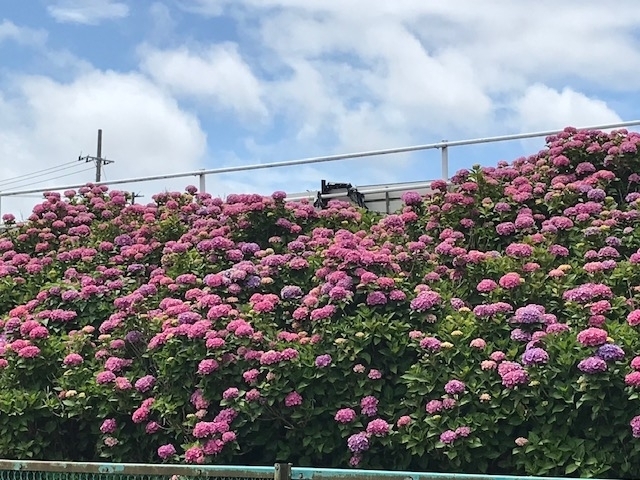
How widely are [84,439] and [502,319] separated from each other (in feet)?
10.6

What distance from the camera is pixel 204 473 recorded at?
3.50 metres

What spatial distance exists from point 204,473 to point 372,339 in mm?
1908

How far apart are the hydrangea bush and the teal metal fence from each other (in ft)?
3.91

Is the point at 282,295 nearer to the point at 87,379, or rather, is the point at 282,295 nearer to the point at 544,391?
the point at 87,379

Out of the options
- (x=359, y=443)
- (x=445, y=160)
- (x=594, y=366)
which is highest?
(x=445, y=160)

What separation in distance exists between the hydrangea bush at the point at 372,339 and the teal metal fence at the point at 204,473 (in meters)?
1.19

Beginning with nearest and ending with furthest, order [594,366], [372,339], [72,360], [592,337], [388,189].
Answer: [594,366], [592,337], [372,339], [72,360], [388,189]

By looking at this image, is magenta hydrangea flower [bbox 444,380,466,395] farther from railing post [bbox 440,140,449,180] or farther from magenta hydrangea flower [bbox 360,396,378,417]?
railing post [bbox 440,140,449,180]

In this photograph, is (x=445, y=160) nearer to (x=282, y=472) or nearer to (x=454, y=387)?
(x=454, y=387)

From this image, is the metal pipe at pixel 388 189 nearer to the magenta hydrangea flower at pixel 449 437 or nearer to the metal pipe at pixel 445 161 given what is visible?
the metal pipe at pixel 445 161

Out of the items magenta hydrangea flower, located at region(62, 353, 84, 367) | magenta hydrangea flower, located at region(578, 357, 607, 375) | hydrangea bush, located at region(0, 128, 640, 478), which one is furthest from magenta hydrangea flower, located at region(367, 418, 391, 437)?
magenta hydrangea flower, located at region(62, 353, 84, 367)

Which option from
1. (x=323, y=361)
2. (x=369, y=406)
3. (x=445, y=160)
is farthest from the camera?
(x=445, y=160)

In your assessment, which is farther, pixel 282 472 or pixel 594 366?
pixel 594 366

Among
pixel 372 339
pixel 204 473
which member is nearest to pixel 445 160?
pixel 372 339
